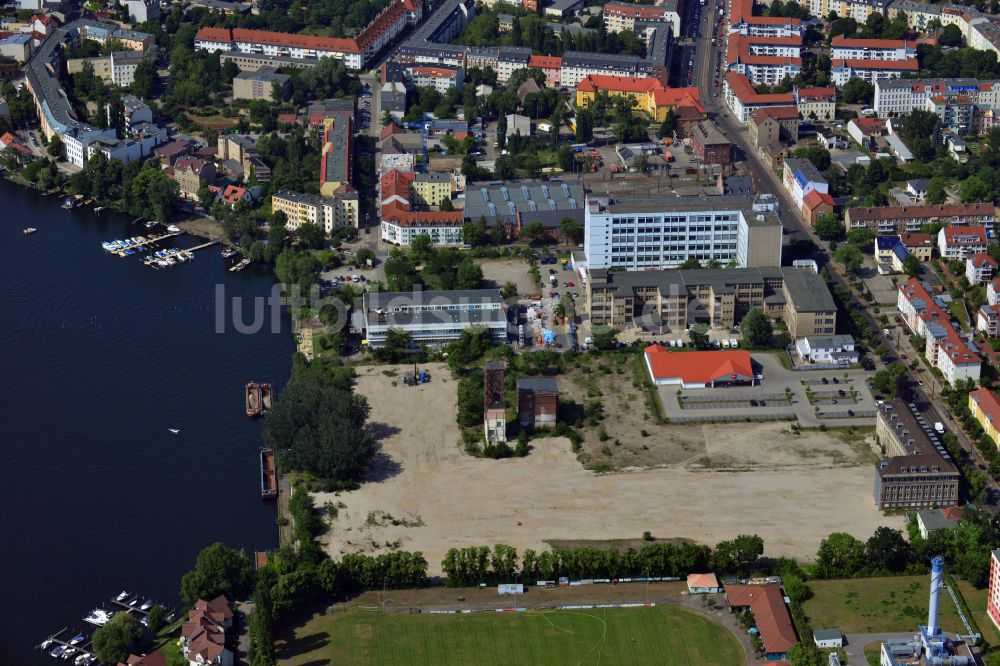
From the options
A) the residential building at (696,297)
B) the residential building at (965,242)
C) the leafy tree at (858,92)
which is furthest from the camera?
the leafy tree at (858,92)

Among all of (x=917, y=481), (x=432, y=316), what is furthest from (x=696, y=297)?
(x=917, y=481)

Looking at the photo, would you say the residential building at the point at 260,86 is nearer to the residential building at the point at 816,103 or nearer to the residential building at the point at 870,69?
the residential building at the point at 816,103

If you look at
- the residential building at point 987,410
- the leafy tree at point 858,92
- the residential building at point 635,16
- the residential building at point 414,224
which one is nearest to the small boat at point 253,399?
the residential building at point 414,224

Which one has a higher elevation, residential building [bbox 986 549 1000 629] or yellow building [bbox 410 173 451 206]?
yellow building [bbox 410 173 451 206]

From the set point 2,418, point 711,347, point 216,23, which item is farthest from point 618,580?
point 216,23

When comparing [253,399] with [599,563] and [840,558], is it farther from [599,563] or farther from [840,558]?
[840,558]

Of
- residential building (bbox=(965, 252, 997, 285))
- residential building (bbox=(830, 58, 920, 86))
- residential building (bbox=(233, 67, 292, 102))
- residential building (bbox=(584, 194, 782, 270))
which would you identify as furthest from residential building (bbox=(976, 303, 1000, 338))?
residential building (bbox=(233, 67, 292, 102))

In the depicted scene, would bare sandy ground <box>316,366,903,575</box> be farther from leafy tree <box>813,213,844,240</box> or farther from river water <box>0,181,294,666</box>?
leafy tree <box>813,213,844,240</box>
